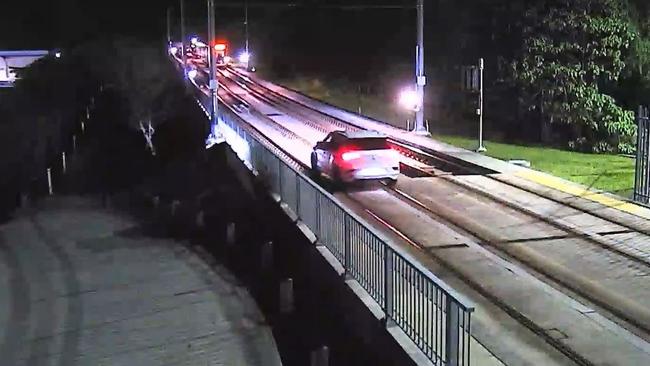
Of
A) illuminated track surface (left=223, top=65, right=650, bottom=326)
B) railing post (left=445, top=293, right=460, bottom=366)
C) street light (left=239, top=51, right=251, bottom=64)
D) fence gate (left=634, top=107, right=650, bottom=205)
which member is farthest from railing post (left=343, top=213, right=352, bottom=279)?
street light (left=239, top=51, right=251, bottom=64)

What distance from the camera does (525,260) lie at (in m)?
14.8

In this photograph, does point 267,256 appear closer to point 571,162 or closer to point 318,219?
point 318,219

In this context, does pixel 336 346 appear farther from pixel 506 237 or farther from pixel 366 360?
pixel 506 237

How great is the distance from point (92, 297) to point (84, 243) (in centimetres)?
757

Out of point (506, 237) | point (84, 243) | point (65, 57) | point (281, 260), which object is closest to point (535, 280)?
point (506, 237)

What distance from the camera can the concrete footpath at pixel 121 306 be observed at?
15828 mm

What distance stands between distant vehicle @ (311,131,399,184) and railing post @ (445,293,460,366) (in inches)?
592

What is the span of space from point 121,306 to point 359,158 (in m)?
7.57

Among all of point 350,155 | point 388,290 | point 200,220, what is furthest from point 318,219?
point 200,220

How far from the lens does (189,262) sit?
76.1 ft

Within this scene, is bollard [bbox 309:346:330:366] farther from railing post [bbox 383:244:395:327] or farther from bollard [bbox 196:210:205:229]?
bollard [bbox 196:210:205:229]

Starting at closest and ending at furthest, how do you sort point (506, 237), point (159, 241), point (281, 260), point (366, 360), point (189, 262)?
point (366, 360)
point (506, 237)
point (281, 260)
point (189, 262)
point (159, 241)

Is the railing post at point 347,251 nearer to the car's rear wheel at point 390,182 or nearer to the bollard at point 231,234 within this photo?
the bollard at point 231,234

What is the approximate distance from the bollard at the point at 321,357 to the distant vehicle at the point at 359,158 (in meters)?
11.1
